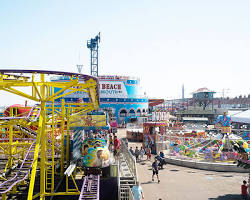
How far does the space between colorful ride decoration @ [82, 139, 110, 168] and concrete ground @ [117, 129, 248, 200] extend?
2.53 m

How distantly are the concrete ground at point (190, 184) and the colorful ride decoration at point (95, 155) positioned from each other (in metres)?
2.53

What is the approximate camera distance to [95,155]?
997 centimetres

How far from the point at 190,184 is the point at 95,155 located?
5487 millimetres

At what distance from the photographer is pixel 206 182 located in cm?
1293

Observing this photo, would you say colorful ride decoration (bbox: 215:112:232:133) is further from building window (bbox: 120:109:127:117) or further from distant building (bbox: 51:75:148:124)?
building window (bbox: 120:109:127:117)

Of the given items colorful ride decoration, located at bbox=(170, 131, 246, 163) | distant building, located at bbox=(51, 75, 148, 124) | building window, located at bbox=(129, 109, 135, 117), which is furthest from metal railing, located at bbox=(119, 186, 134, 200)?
building window, located at bbox=(129, 109, 135, 117)

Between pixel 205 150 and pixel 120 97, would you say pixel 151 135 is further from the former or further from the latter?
pixel 120 97

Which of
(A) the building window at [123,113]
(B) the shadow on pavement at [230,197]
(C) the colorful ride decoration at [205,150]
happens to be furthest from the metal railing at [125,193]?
(A) the building window at [123,113]

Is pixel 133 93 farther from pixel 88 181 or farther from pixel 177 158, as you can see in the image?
pixel 88 181

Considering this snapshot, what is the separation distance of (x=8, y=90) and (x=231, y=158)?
14426 mm

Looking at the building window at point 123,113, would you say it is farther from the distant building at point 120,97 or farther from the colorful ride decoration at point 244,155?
the colorful ride decoration at point 244,155

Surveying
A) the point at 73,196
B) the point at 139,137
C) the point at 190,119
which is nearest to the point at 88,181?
the point at 73,196

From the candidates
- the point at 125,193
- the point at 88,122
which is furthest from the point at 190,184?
the point at 88,122

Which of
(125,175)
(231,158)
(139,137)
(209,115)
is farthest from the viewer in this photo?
(209,115)
